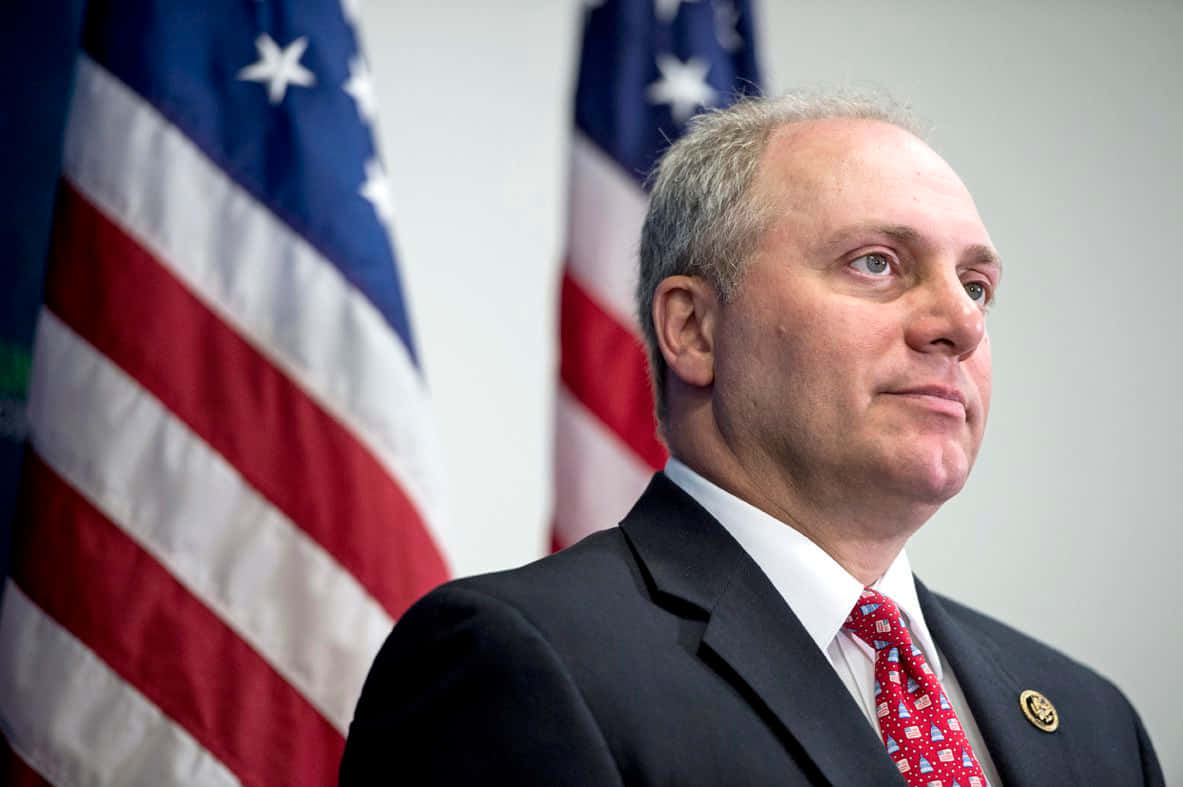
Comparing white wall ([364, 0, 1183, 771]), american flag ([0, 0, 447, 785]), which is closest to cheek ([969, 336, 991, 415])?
american flag ([0, 0, 447, 785])

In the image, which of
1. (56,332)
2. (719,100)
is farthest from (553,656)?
(719,100)

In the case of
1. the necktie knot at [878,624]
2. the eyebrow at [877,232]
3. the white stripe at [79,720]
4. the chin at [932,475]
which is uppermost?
the eyebrow at [877,232]

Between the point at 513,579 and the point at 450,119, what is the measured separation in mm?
2580

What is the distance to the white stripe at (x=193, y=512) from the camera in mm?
2348

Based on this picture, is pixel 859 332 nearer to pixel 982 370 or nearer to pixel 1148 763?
pixel 982 370

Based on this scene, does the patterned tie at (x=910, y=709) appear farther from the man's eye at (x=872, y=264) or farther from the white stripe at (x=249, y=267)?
the white stripe at (x=249, y=267)

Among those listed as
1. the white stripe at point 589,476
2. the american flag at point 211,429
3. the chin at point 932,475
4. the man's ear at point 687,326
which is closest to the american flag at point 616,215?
the white stripe at point 589,476

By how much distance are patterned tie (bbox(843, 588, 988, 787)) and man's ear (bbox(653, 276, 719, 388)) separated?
368 millimetres

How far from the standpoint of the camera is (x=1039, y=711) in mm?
1864

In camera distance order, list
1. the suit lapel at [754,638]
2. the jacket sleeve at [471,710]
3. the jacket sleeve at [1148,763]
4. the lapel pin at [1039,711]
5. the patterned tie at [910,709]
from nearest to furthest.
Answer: the jacket sleeve at [471,710]
the suit lapel at [754,638]
the patterned tie at [910,709]
the lapel pin at [1039,711]
the jacket sleeve at [1148,763]

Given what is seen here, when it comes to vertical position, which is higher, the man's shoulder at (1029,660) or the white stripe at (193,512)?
the man's shoulder at (1029,660)

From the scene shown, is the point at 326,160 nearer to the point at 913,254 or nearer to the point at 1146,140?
the point at 913,254

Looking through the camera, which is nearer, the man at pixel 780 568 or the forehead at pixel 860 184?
the man at pixel 780 568

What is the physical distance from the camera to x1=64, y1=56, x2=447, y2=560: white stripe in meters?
2.46
